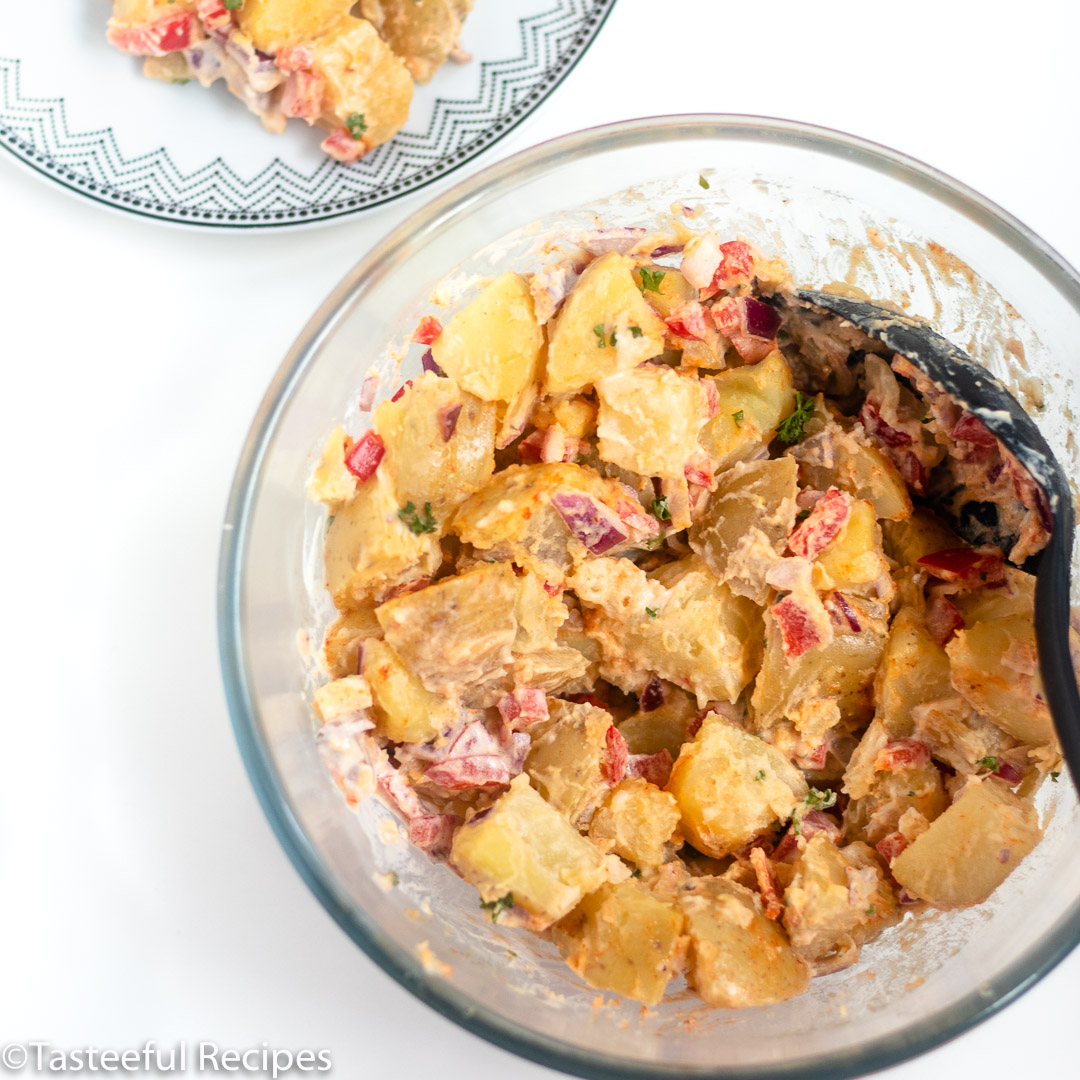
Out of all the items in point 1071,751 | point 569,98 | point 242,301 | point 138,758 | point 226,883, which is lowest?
point 226,883

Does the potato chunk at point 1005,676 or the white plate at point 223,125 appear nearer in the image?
the potato chunk at point 1005,676

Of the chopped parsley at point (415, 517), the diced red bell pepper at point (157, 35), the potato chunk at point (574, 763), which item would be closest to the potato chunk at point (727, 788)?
the potato chunk at point (574, 763)

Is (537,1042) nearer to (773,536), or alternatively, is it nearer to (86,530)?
(773,536)

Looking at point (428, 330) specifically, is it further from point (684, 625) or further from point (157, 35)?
point (157, 35)

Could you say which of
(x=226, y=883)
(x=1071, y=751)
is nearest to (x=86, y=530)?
(x=226, y=883)

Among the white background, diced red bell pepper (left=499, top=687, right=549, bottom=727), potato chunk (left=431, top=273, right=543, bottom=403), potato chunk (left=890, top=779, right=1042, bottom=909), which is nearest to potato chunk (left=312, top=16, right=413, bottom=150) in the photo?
the white background

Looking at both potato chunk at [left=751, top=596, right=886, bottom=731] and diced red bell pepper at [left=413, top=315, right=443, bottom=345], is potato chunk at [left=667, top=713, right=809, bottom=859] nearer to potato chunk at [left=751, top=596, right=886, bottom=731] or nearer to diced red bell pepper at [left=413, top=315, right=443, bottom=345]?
potato chunk at [left=751, top=596, right=886, bottom=731]

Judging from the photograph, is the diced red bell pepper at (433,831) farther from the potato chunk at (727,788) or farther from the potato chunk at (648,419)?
the potato chunk at (648,419)

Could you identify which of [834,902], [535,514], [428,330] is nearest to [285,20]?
[428,330]
